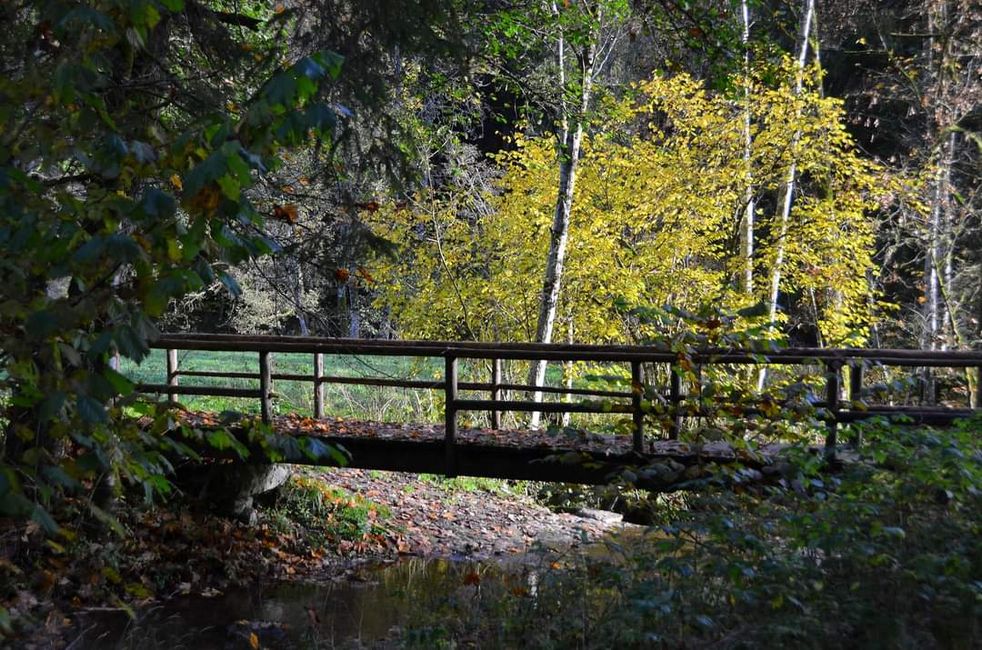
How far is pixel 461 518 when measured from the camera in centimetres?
1227

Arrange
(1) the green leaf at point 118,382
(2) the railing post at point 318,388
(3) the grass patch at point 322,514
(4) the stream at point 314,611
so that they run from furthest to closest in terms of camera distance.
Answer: (3) the grass patch at point 322,514 → (2) the railing post at point 318,388 → (4) the stream at point 314,611 → (1) the green leaf at point 118,382

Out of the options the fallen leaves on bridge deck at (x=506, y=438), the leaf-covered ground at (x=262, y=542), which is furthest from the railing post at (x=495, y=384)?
the leaf-covered ground at (x=262, y=542)

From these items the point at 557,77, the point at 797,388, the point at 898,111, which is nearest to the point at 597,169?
the point at 557,77

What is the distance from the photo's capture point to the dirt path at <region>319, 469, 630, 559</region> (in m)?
11.1

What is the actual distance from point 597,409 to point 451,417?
2.18 m

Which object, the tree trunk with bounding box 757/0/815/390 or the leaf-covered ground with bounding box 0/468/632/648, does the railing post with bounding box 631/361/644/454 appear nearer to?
the leaf-covered ground with bounding box 0/468/632/648

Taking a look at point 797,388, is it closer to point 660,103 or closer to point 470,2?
point 470,2

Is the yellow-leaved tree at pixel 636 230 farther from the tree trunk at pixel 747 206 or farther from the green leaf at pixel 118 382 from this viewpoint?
the green leaf at pixel 118 382

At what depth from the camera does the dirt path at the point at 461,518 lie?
11.1 metres

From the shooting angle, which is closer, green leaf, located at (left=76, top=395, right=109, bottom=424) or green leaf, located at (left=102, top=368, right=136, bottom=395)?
green leaf, located at (left=76, top=395, right=109, bottom=424)

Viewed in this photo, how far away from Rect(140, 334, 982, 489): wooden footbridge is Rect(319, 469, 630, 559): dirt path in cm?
184

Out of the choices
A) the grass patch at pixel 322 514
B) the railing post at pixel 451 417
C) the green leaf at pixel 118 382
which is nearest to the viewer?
the green leaf at pixel 118 382

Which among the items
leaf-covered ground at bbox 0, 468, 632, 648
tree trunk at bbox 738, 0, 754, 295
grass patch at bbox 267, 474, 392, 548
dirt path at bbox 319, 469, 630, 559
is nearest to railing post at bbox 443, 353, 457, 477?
leaf-covered ground at bbox 0, 468, 632, 648

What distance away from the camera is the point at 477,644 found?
215 inches
